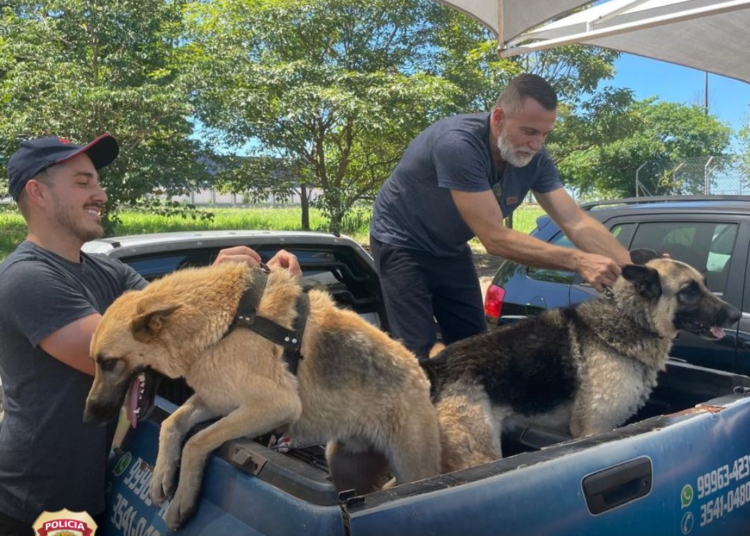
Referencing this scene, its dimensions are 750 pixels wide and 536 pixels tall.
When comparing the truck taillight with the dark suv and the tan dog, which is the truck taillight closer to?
the dark suv

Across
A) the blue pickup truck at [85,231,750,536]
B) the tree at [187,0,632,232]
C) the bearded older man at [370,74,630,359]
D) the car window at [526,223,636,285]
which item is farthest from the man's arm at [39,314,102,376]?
the tree at [187,0,632,232]

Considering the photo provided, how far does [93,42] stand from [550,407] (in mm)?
14293

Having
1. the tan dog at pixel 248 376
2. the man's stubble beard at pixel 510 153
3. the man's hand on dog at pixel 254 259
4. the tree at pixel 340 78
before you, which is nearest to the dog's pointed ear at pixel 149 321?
the tan dog at pixel 248 376

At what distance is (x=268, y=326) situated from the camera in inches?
75.9

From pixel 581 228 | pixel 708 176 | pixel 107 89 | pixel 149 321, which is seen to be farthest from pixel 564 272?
pixel 708 176

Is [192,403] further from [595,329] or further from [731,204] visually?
[731,204]

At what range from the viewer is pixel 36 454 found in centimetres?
210

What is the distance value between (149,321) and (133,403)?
1.27 feet

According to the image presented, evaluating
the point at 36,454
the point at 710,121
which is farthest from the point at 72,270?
the point at 710,121

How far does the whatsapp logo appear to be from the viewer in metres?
1.91

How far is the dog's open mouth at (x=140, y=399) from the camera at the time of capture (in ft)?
6.77

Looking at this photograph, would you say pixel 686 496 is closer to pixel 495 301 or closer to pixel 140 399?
pixel 140 399

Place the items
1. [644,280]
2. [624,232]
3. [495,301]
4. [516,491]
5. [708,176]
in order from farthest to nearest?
[708,176], [495,301], [624,232], [644,280], [516,491]

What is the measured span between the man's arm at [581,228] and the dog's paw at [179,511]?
2.42 m
